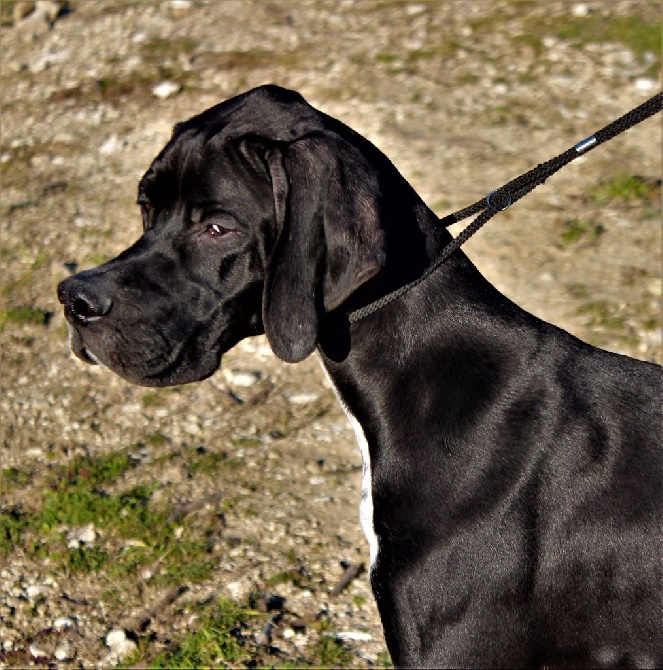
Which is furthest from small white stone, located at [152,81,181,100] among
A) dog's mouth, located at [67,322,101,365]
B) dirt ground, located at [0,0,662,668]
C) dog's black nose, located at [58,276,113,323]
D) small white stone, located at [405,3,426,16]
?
dog's black nose, located at [58,276,113,323]

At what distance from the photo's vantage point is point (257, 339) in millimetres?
6309

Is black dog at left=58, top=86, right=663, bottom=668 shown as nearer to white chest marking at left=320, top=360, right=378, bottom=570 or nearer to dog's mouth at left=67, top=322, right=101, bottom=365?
white chest marking at left=320, top=360, right=378, bottom=570

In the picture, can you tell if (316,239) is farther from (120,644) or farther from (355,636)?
(120,644)

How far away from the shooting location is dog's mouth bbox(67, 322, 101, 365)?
3756 millimetres

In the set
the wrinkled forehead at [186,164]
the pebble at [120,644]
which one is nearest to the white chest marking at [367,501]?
the wrinkled forehead at [186,164]

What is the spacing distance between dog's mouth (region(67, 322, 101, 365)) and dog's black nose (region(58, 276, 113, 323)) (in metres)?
0.11

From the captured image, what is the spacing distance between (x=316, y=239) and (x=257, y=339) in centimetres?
309

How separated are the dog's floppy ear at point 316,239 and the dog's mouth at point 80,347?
69 cm

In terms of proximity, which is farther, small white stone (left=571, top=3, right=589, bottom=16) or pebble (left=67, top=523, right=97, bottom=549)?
small white stone (left=571, top=3, right=589, bottom=16)

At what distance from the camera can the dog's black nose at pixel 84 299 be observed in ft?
11.8

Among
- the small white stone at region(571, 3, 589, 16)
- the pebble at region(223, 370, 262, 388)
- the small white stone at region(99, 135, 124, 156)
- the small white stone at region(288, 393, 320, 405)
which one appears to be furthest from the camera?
the small white stone at region(571, 3, 589, 16)

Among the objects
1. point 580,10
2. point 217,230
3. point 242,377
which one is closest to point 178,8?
point 580,10

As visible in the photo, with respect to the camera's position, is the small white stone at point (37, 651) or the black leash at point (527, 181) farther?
the small white stone at point (37, 651)

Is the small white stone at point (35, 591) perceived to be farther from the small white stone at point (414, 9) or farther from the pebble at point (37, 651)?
the small white stone at point (414, 9)
